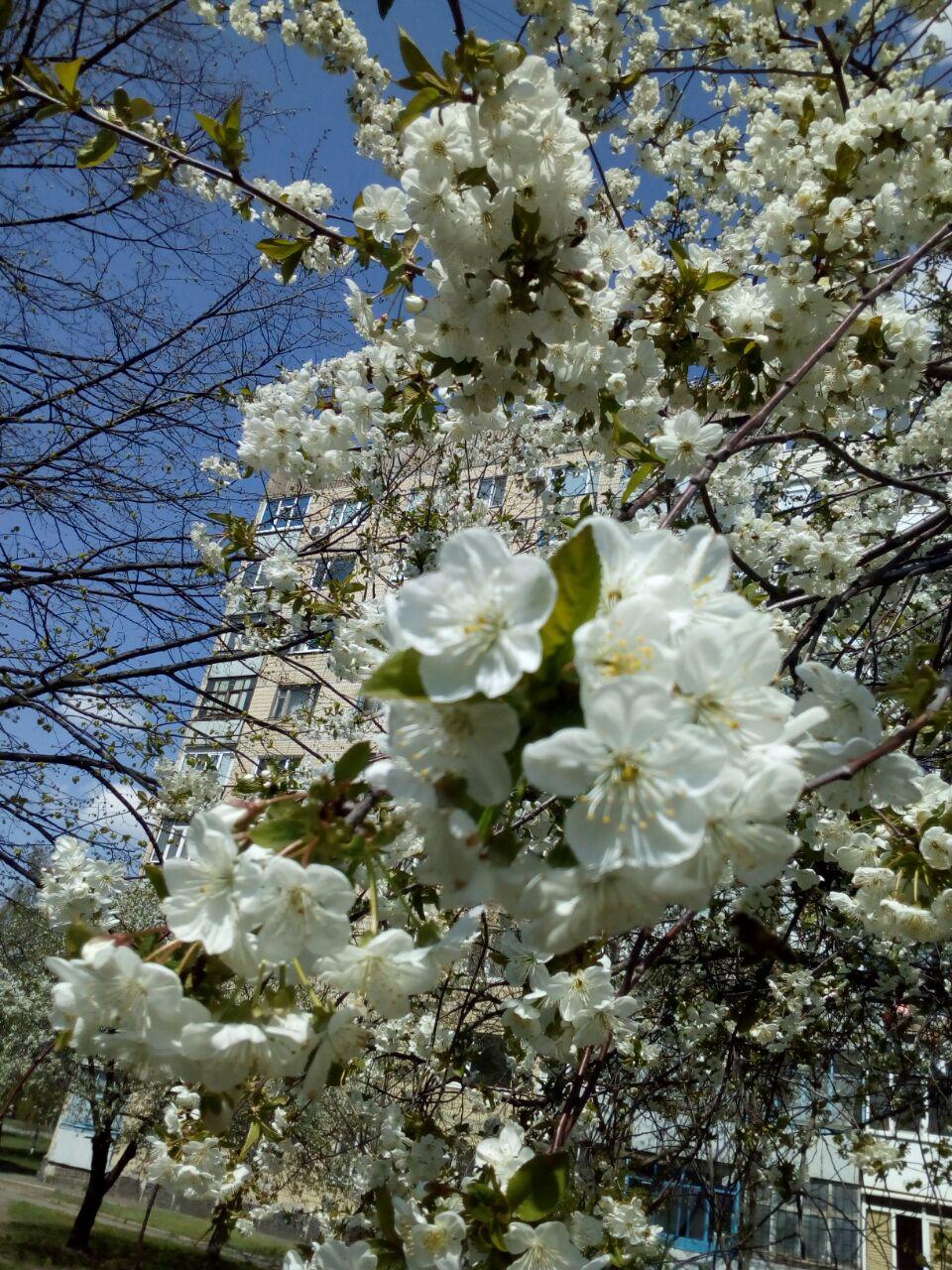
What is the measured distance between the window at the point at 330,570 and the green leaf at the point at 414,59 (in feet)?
11.5

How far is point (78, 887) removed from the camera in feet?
9.71

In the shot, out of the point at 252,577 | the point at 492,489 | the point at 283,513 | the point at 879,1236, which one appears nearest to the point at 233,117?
the point at 283,513

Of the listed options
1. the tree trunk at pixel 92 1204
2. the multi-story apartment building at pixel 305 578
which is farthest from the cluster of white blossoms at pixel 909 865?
the tree trunk at pixel 92 1204

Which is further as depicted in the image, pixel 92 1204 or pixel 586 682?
pixel 92 1204

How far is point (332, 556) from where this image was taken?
6.05 meters

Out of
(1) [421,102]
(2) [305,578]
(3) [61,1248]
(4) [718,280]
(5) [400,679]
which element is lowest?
(3) [61,1248]

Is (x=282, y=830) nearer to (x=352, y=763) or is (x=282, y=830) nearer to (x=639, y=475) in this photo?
(x=352, y=763)

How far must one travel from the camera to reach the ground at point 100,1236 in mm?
Result: 11406

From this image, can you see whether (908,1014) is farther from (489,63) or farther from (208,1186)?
(489,63)

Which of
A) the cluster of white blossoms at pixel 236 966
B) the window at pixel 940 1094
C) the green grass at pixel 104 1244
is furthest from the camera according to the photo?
the green grass at pixel 104 1244

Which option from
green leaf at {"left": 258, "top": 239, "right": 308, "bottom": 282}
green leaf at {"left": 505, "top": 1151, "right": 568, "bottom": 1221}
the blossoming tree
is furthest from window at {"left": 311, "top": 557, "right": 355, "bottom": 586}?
green leaf at {"left": 505, "top": 1151, "right": 568, "bottom": 1221}

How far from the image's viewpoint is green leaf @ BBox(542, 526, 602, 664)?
0.86m

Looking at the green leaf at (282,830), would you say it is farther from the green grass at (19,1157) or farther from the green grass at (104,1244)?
the green grass at (19,1157)

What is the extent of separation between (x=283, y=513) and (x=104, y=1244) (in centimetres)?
1407
